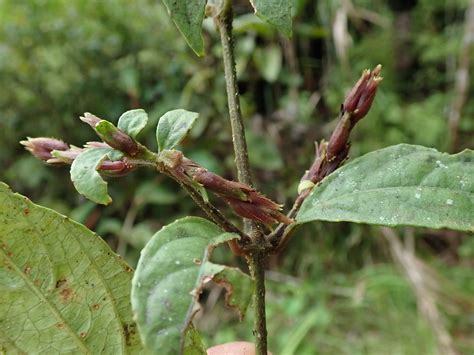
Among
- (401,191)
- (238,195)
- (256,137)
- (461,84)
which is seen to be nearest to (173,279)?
(238,195)

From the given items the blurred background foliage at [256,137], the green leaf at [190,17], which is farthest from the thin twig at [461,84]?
the green leaf at [190,17]

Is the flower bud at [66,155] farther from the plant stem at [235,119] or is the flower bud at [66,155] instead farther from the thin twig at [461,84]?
the thin twig at [461,84]

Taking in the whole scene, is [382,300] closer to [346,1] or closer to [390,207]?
[346,1]

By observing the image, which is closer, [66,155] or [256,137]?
[66,155]

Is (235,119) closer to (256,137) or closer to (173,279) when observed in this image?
(173,279)

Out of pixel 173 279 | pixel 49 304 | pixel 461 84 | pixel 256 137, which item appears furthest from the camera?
pixel 461 84
